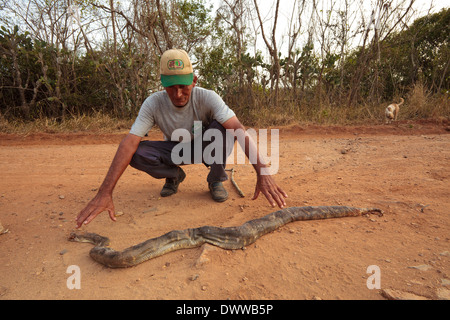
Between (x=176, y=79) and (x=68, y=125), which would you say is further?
(x=68, y=125)

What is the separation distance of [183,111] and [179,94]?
0.93 ft

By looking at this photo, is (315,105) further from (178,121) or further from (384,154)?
(178,121)

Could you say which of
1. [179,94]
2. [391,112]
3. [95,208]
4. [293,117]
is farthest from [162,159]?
[391,112]

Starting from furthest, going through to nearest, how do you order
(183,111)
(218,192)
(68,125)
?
(68,125), (218,192), (183,111)

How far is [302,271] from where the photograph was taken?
162cm

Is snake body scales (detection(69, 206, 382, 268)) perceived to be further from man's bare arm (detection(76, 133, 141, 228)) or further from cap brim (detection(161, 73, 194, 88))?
cap brim (detection(161, 73, 194, 88))

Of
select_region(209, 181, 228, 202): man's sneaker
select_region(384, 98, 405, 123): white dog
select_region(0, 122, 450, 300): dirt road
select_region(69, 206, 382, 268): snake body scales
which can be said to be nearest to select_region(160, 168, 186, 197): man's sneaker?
select_region(0, 122, 450, 300): dirt road

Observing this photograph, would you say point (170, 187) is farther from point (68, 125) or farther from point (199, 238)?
point (68, 125)

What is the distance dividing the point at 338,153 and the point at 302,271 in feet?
10.5

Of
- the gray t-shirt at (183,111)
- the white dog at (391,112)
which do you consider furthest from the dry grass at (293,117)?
the gray t-shirt at (183,111)

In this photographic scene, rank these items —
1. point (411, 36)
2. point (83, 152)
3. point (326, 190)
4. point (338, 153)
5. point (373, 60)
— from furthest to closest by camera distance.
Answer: point (411, 36) → point (373, 60) → point (83, 152) → point (338, 153) → point (326, 190)

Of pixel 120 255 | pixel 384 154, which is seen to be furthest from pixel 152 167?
pixel 384 154

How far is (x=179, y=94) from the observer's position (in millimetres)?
2400

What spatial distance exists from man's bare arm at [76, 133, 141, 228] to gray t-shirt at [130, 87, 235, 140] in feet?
0.85
